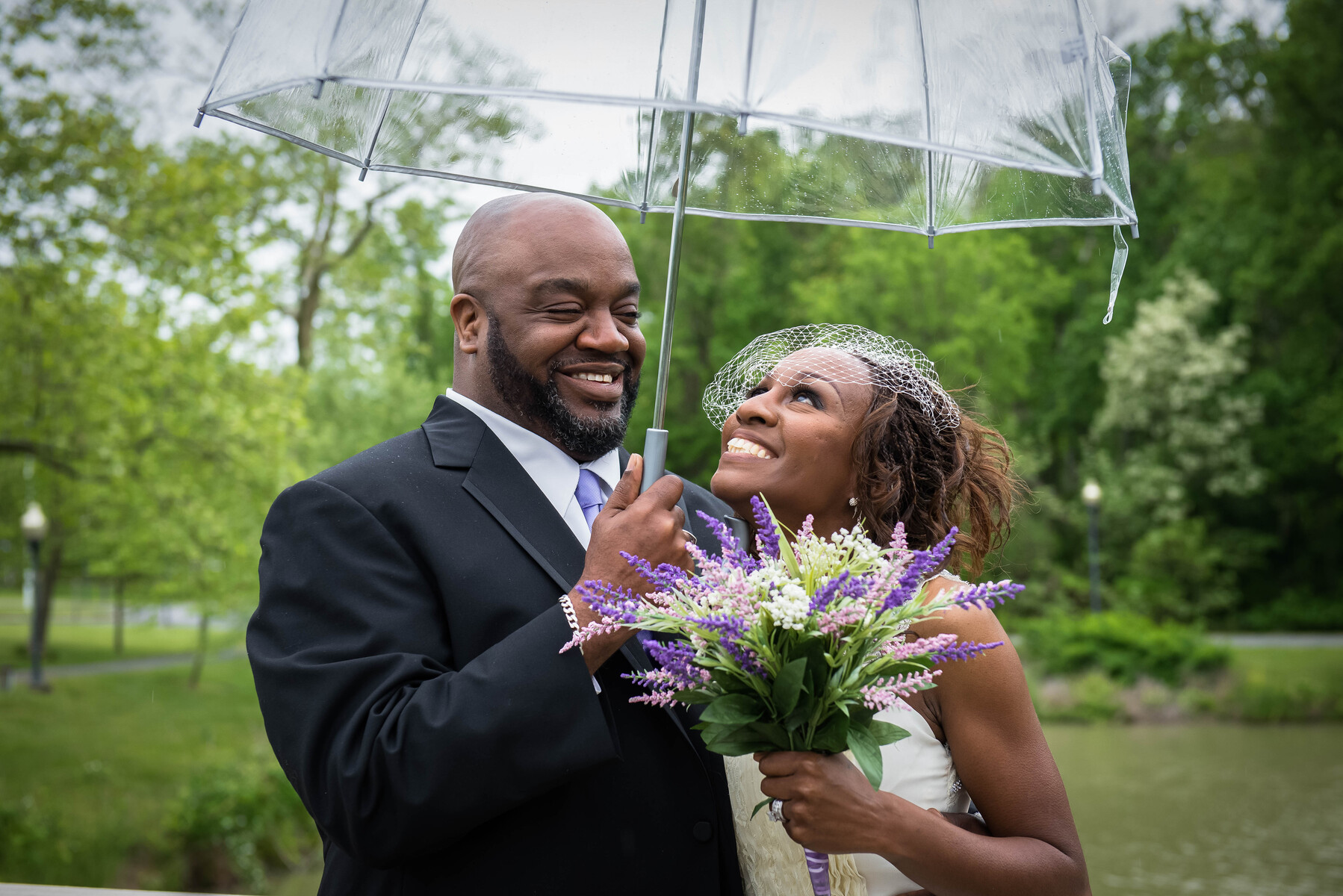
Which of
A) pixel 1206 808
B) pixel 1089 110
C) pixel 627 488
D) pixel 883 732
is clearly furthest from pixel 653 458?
pixel 1206 808

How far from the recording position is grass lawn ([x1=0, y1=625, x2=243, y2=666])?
23906 millimetres

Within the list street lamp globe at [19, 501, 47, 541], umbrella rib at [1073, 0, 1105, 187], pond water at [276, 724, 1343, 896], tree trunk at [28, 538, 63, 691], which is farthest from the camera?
tree trunk at [28, 538, 63, 691]

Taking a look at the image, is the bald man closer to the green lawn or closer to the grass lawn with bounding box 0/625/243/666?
the green lawn

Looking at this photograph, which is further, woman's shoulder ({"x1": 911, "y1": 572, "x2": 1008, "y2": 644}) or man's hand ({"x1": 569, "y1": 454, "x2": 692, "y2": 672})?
woman's shoulder ({"x1": 911, "y1": 572, "x2": 1008, "y2": 644})

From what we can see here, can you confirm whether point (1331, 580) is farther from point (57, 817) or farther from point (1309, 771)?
point (57, 817)

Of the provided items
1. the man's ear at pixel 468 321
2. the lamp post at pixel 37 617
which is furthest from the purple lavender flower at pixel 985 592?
the lamp post at pixel 37 617

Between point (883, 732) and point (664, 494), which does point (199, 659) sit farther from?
point (883, 732)

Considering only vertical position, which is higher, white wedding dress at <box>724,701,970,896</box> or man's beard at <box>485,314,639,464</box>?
man's beard at <box>485,314,639,464</box>

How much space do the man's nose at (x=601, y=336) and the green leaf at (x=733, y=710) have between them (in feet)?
3.57

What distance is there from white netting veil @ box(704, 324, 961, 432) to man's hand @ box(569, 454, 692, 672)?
76cm

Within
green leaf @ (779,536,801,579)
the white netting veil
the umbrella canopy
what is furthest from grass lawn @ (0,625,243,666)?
green leaf @ (779,536,801,579)

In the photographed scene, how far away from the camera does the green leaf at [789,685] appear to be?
1875 mm

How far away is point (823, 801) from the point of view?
2.01m

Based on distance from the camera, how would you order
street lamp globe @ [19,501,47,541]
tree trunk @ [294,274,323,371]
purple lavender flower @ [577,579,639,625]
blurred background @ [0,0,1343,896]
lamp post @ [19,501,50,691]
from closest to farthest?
1. purple lavender flower @ [577,579,639,625]
2. blurred background @ [0,0,1343,896]
3. street lamp globe @ [19,501,47,541]
4. lamp post @ [19,501,50,691]
5. tree trunk @ [294,274,323,371]
